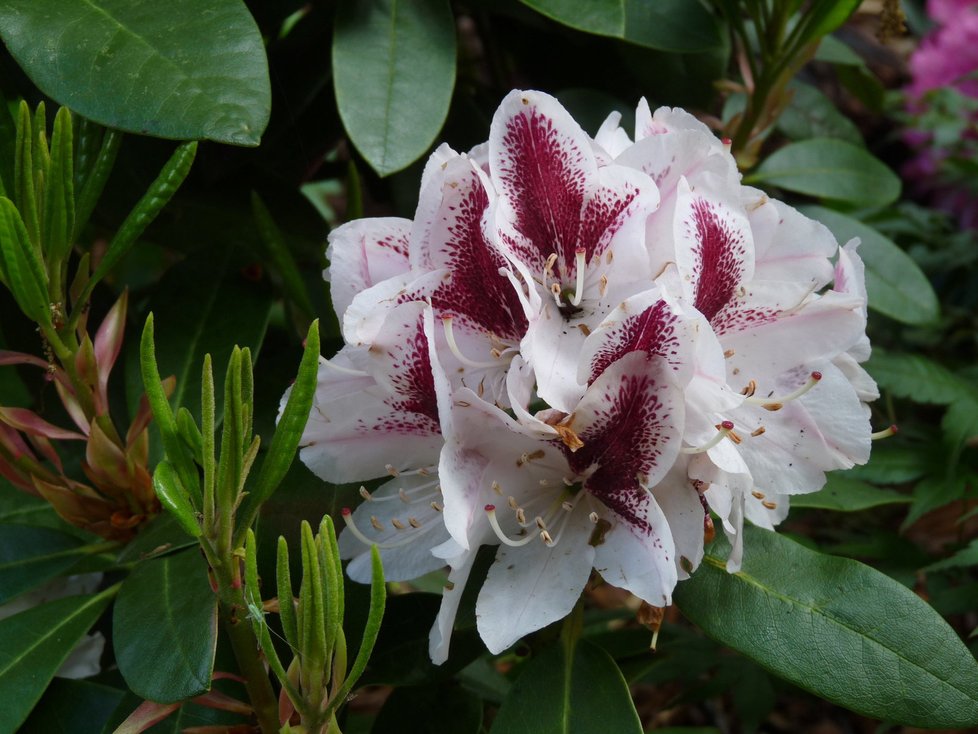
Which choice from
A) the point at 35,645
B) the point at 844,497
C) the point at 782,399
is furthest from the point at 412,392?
the point at 844,497

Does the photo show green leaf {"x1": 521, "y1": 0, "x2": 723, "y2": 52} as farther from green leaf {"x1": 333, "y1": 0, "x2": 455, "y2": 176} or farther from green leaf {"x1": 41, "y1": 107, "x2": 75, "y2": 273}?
green leaf {"x1": 41, "y1": 107, "x2": 75, "y2": 273}

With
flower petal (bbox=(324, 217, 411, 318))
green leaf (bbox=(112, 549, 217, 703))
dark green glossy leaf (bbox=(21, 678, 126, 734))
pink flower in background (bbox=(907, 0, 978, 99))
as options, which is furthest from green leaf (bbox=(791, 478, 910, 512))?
pink flower in background (bbox=(907, 0, 978, 99))

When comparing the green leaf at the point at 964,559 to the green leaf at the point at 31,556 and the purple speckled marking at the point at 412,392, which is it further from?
the green leaf at the point at 31,556

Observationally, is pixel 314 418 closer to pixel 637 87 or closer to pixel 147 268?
pixel 637 87

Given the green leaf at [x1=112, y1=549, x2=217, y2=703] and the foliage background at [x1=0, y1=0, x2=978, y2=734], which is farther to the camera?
the foliage background at [x1=0, y1=0, x2=978, y2=734]

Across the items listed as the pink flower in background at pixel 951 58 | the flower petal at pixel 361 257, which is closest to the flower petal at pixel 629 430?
the flower petal at pixel 361 257

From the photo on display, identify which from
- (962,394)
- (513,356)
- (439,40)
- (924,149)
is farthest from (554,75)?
(924,149)

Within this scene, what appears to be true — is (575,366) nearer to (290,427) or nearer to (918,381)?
(290,427)
